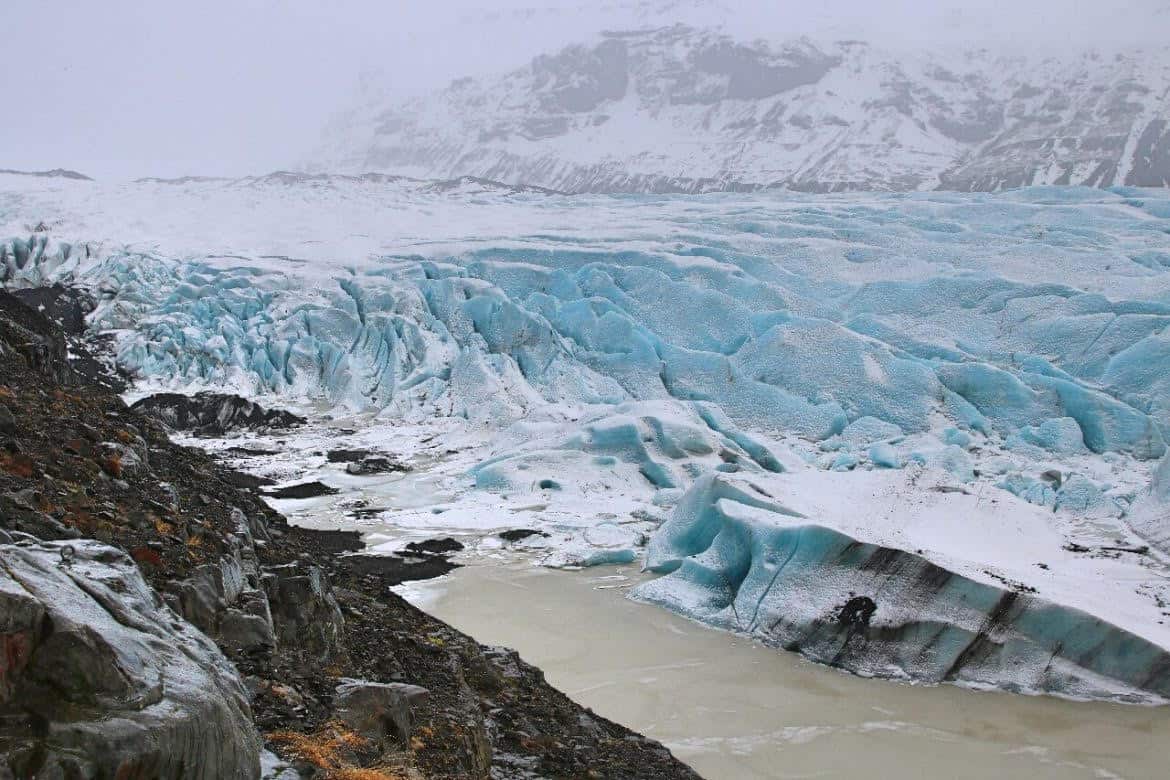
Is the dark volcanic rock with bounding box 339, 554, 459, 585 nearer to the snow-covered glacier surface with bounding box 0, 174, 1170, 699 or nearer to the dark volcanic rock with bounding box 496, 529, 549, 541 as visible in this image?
the snow-covered glacier surface with bounding box 0, 174, 1170, 699

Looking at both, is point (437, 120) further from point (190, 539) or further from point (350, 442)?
point (190, 539)

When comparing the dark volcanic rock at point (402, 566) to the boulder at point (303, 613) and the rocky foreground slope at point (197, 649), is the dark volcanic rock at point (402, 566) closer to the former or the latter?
the rocky foreground slope at point (197, 649)

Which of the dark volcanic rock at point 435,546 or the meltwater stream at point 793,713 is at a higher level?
the meltwater stream at point 793,713

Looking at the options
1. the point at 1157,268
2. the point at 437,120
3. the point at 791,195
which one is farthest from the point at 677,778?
the point at 437,120

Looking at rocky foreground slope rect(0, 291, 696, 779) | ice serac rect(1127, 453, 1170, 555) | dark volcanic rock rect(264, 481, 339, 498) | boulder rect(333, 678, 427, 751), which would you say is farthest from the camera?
dark volcanic rock rect(264, 481, 339, 498)

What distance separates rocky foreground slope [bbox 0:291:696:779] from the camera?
7.93ft

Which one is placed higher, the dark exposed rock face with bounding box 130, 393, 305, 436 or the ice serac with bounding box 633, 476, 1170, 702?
the ice serac with bounding box 633, 476, 1170, 702

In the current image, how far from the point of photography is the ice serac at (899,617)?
7871 mm

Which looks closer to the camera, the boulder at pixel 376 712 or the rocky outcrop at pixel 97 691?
the rocky outcrop at pixel 97 691

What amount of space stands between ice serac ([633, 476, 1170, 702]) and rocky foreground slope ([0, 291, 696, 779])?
136 inches

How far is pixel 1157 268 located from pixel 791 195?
15175 millimetres

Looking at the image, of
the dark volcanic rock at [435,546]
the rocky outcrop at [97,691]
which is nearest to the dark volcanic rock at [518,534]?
the dark volcanic rock at [435,546]

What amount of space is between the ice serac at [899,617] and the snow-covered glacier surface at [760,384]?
25 millimetres

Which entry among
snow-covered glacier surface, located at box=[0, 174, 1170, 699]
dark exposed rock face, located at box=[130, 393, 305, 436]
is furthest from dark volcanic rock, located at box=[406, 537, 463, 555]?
dark exposed rock face, located at box=[130, 393, 305, 436]
